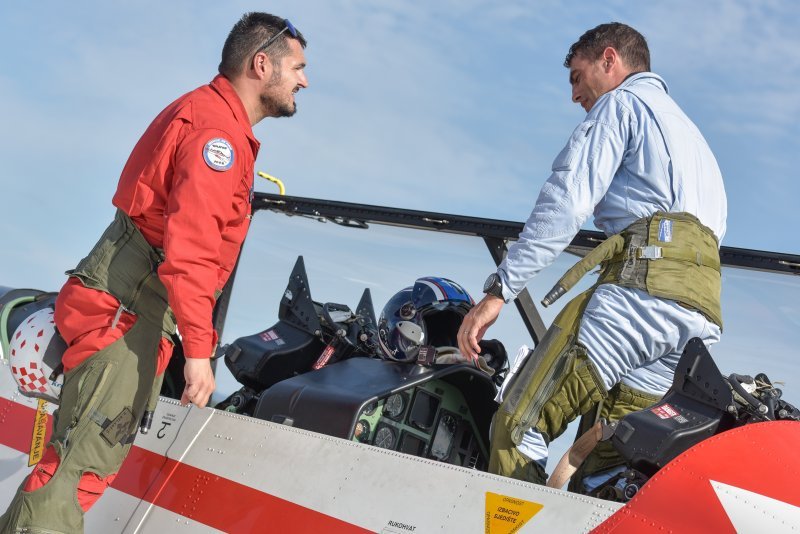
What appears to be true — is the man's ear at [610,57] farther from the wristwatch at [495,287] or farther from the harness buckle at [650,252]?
the wristwatch at [495,287]

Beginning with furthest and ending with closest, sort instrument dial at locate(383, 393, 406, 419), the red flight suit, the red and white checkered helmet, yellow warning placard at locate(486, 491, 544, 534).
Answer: instrument dial at locate(383, 393, 406, 419) < the red and white checkered helmet < the red flight suit < yellow warning placard at locate(486, 491, 544, 534)

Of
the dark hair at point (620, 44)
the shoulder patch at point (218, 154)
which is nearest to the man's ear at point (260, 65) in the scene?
the shoulder patch at point (218, 154)

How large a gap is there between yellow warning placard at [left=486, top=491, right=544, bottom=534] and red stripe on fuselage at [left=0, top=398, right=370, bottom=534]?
0.45 meters

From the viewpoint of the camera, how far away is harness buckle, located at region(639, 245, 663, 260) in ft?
8.64

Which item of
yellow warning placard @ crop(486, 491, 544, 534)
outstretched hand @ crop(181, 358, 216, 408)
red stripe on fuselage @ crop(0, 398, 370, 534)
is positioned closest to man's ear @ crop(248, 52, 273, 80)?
outstretched hand @ crop(181, 358, 216, 408)

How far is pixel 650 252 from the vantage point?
2646mm

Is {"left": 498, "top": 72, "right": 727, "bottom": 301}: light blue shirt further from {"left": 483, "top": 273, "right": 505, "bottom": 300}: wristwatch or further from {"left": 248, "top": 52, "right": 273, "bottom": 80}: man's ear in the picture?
{"left": 248, "top": 52, "right": 273, "bottom": 80}: man's ear

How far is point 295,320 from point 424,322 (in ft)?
2.63

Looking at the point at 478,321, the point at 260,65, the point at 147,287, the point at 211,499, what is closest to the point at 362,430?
the point at 211,499

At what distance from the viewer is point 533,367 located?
108 inches

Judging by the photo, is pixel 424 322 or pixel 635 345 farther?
pixel 424 322

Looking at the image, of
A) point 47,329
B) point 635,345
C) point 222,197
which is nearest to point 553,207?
point 635,345

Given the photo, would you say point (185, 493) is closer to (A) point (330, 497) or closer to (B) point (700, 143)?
(A) point (330, 497)

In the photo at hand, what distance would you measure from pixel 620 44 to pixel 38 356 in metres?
2.34
